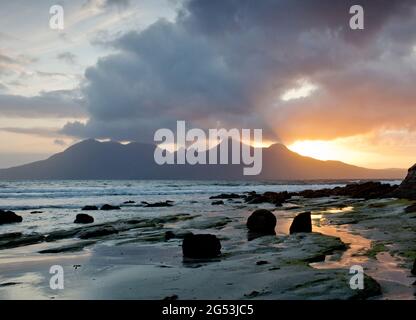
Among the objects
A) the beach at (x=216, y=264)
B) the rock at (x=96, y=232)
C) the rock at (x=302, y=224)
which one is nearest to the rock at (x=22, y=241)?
the beach at (x=216, y=264)

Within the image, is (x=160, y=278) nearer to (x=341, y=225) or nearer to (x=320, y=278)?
(x=320, y=278)

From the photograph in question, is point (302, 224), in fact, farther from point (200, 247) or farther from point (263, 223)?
point (200, 247)

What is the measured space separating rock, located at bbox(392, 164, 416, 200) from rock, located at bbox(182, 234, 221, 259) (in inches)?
829

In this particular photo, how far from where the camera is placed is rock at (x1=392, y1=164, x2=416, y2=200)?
97.1ft

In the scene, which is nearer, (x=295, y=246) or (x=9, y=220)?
(x=295, y=246)

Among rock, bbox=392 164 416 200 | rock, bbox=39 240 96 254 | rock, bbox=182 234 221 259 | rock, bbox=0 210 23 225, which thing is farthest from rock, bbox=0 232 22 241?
rock, bbox=392 164 416 200

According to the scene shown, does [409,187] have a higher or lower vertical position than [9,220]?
higher

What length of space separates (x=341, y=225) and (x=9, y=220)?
19.8 m

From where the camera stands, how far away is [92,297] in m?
8.55

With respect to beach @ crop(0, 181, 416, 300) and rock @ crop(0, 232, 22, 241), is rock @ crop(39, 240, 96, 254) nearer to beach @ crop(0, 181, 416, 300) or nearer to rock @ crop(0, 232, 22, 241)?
beach @ crop(0, 181, 416, 300)

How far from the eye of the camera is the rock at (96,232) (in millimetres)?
18500

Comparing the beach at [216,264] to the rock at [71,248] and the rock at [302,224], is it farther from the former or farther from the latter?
the rock at [302,224]
